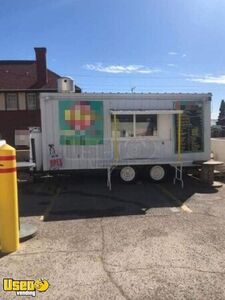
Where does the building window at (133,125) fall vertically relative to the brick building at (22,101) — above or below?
below

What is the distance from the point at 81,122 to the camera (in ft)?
37.7

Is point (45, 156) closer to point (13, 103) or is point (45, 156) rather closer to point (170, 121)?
point (170, 121)

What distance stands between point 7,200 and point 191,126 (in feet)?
26.2

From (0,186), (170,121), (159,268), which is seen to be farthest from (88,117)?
(159,268)

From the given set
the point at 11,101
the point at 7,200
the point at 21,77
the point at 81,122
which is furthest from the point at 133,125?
the point at 21,77

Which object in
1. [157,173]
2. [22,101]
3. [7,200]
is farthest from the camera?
[22,101]

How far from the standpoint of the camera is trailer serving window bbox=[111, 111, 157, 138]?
11.6 m

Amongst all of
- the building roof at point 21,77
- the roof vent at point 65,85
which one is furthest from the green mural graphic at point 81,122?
the building roof at point 21,77

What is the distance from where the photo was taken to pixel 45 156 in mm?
11438

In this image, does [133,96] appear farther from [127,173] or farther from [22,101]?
[22,101]

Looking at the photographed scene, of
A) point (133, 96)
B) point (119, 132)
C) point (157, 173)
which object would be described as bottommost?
point (157, 173)

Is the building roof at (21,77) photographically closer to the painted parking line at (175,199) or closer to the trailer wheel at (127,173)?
the trailer wheel at (127,173)

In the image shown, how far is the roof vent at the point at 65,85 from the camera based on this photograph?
1162cm

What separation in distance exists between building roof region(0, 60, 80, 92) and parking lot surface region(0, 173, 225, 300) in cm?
1768
